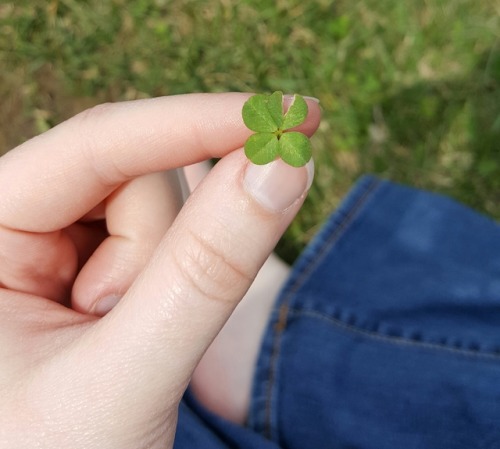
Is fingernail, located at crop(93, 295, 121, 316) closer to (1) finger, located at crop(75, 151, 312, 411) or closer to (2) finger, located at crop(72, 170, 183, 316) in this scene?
(2) finger, located at crop(72, 170, 183, 316)

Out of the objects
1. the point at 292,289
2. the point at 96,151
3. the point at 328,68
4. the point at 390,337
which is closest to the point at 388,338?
the point at 390,337

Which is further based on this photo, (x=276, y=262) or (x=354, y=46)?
(x=354, y=46)

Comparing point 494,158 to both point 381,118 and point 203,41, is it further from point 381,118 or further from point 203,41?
point 203,41

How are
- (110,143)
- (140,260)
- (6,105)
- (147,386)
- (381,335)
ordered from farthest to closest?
(6,105)
(381,335)
(140,260)
(110,143)
(147,386)

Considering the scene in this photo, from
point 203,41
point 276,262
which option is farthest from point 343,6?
point 276,262

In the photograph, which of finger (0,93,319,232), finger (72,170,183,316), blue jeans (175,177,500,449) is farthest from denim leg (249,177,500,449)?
finger (0,93,319,232)

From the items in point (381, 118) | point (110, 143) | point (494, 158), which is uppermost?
point (110, 143)

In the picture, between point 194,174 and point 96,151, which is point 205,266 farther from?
point 194,174

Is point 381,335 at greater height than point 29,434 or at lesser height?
lesser
